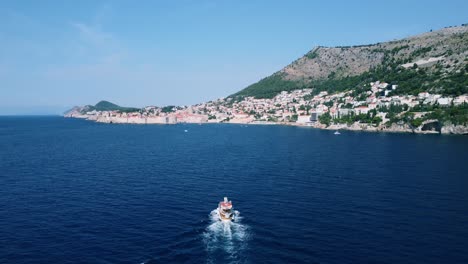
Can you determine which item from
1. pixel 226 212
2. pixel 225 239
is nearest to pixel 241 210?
pixel 226 212

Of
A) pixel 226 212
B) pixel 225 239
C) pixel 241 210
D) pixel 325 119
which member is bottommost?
pixel 225 239

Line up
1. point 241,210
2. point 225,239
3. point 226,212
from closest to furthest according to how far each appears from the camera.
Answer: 1. point 225,239
2. point 226,212
3. point 241,210

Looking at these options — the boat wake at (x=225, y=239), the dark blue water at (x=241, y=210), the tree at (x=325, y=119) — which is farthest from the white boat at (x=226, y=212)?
the tree at (x=325, y=119)

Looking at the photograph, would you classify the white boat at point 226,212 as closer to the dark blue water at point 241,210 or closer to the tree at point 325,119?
the dark blue water at point 241,210

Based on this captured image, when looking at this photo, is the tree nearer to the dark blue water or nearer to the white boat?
the dark blue water

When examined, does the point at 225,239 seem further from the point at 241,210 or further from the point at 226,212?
the point at 241,210

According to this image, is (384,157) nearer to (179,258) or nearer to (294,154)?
(294,154)

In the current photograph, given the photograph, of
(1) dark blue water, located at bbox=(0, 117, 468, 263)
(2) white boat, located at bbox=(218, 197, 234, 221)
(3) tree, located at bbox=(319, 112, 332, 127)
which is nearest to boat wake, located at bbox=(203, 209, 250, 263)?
(1) dark blue water, located at bbox=(0, 117, 468, 263)
